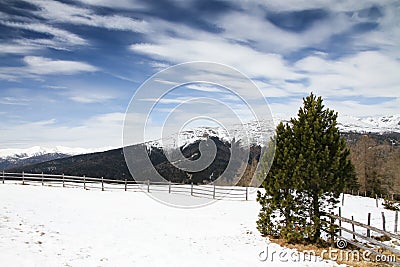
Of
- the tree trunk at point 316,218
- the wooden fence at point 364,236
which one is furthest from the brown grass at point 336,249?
the tree trunk at point 316,218

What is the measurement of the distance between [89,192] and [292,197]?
1887 centimetres

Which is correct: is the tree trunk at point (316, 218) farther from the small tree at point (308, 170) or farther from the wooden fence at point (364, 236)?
the wooden fence at point (364, 236)

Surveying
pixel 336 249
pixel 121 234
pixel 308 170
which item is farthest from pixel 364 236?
pixel 121 234

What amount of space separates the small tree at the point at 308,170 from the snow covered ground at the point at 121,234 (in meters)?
1.73

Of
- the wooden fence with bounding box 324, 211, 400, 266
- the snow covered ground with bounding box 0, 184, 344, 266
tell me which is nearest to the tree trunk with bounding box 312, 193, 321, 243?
the wooden fence with bounding box 324, 211, 400, 266

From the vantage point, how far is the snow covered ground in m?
10.4

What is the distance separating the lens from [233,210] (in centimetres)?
2192

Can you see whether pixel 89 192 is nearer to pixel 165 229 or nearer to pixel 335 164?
pixel 165 229

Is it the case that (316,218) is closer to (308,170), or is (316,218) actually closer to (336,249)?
(336,249)

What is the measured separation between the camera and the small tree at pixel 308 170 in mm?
12484

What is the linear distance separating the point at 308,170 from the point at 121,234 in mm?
8933

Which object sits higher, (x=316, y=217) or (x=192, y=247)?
(x=316, y=217)

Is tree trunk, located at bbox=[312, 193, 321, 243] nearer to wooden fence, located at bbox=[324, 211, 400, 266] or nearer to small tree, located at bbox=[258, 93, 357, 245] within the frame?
small tree, located at bbox=[258, 93, 357, 245]

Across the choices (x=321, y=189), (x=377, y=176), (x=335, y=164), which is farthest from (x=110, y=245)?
(x=377, y=176)
